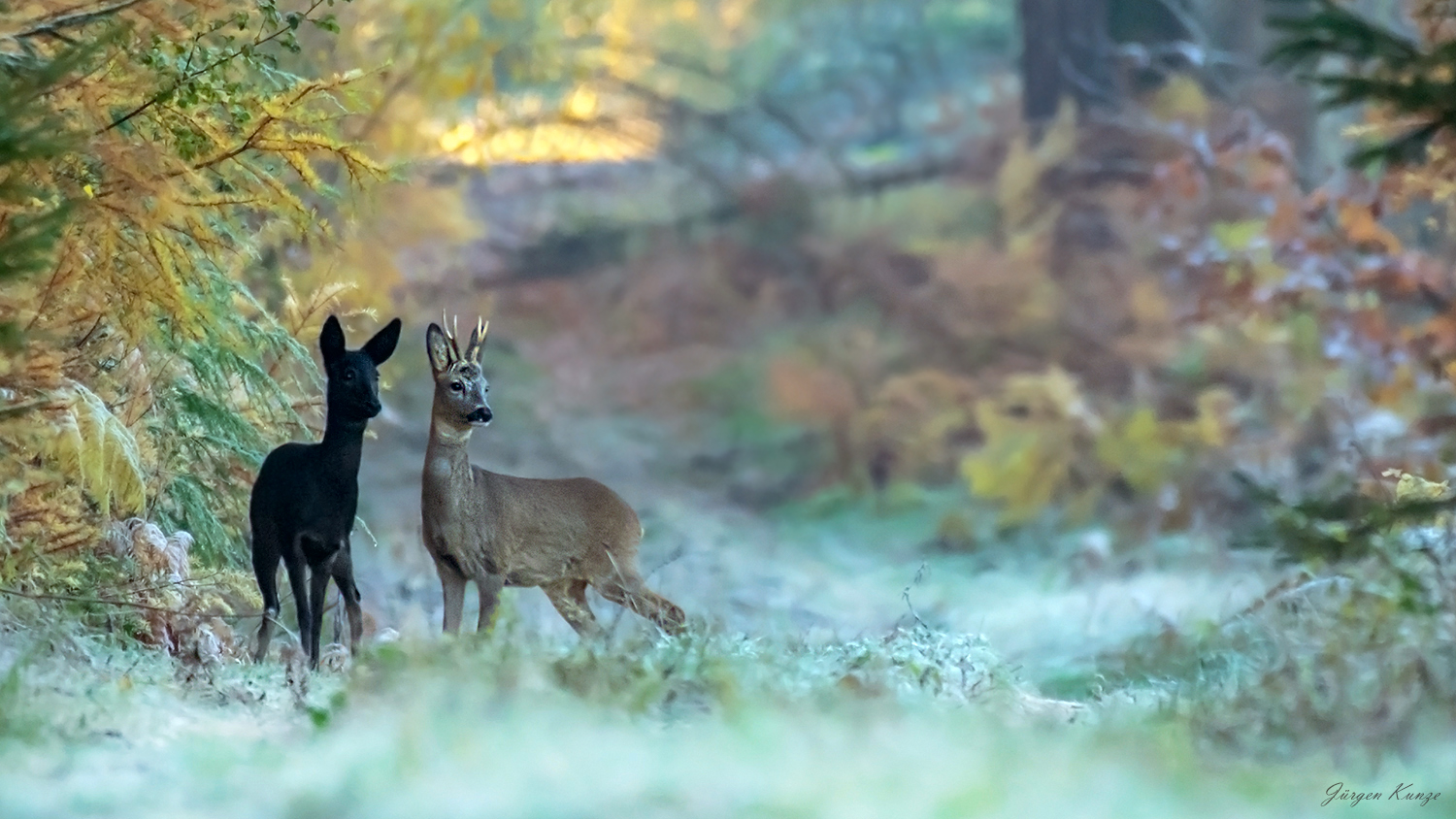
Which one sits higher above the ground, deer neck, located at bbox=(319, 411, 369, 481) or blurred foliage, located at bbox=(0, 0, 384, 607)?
blurred foliage, located at bbox=(0, 0, 384, 607)

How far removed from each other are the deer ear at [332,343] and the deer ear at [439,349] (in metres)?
0.20

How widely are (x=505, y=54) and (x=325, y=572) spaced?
3.49 metres

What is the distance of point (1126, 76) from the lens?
658 centimetres

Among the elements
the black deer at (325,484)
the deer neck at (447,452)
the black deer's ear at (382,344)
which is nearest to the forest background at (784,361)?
the black deer at (325,484)

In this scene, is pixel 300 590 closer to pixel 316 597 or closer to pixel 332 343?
pixel 316 597

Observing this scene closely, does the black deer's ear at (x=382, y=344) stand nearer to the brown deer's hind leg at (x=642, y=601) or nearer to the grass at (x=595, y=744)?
the grass at (x=595, y=744)

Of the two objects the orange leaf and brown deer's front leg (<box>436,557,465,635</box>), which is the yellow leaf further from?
brown deer's front leg (<box>436,557,465,635</box>)

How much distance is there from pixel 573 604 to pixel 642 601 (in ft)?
0.64

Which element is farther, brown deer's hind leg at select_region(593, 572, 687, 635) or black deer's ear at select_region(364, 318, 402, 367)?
brown deer's hind leg at select_region(593, 572, 687, 635)

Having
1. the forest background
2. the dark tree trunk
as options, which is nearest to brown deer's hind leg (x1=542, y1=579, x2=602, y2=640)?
the forest background
